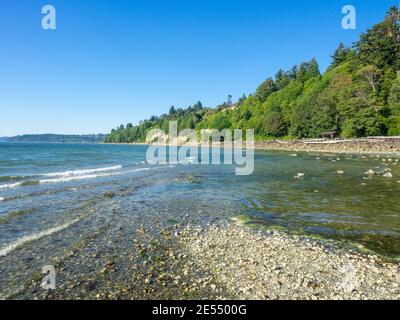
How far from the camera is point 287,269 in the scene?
8492mm

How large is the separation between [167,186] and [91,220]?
11.6 m

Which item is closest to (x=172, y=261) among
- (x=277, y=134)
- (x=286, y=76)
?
(x=277, y=134)

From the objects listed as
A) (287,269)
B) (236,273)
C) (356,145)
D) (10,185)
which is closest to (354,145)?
(356,145)

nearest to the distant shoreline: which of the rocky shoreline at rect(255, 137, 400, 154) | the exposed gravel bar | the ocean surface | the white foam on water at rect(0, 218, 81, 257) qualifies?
the rocky shoreline at rect(255, 137, 400, 154)

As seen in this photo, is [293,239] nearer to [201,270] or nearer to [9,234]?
[201,270]

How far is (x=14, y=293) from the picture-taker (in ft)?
24.6

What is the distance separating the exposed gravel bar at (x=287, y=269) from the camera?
7293 millimetres

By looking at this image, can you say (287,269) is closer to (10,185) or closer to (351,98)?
(10,185)

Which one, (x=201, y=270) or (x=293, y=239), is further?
(x=293, y=239)

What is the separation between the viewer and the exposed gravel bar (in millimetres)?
Answer: 7293

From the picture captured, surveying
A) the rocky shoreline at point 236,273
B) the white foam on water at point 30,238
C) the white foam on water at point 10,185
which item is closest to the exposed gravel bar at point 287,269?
the rocky shoreline at point 236,273

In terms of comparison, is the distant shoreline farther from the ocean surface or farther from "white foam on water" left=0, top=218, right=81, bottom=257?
"white foam on water" left=0, top=218, right=81, bottom=257

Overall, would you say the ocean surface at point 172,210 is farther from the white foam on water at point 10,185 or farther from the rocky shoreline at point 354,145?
the rocky shoreline at point 354,145
